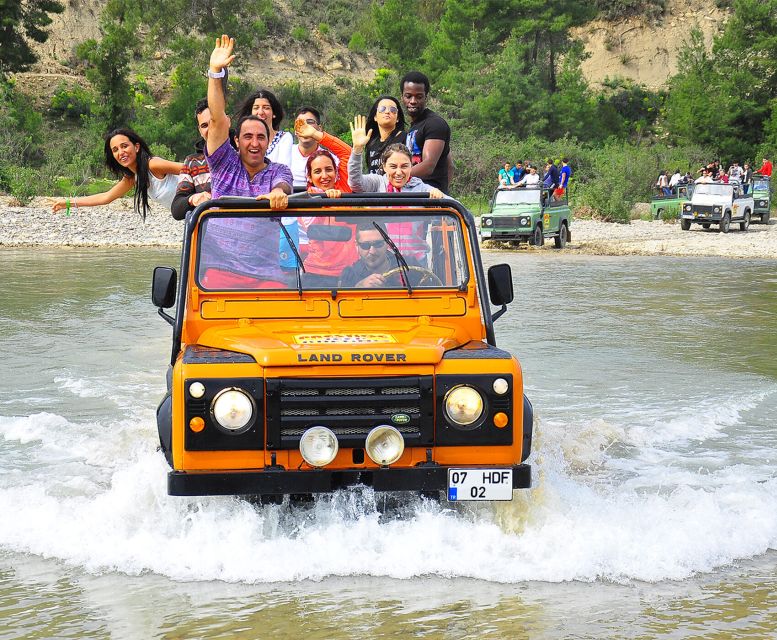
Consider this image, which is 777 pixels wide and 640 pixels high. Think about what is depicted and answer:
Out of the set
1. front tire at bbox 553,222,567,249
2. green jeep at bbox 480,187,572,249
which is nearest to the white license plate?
green jeep at bbox 480,187,572,249

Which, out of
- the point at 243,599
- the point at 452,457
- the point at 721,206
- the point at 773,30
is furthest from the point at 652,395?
the point at 773,30

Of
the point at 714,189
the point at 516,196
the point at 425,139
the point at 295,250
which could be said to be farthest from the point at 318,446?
the point at 714,189

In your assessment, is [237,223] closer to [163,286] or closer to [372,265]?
[163,286]

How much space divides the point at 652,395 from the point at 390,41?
178 ft

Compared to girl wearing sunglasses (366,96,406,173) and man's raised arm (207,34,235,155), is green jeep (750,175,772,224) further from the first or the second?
man's raised arm (207,34,235,155)

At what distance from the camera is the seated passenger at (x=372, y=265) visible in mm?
6320

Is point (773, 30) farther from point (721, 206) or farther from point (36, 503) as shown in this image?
point (36, 503)

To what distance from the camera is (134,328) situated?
560 inches

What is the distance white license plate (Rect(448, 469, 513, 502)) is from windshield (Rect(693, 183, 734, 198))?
28.7 meters

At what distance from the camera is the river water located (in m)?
5.09

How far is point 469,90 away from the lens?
5166 cm

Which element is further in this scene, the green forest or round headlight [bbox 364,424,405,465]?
the green forest

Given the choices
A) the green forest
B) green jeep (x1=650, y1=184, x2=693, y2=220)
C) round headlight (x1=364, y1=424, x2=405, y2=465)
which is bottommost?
round headlight (x1=364, y1=424, x2=405, y2=465)

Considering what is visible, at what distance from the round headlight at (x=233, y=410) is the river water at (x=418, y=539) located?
1.95ft
